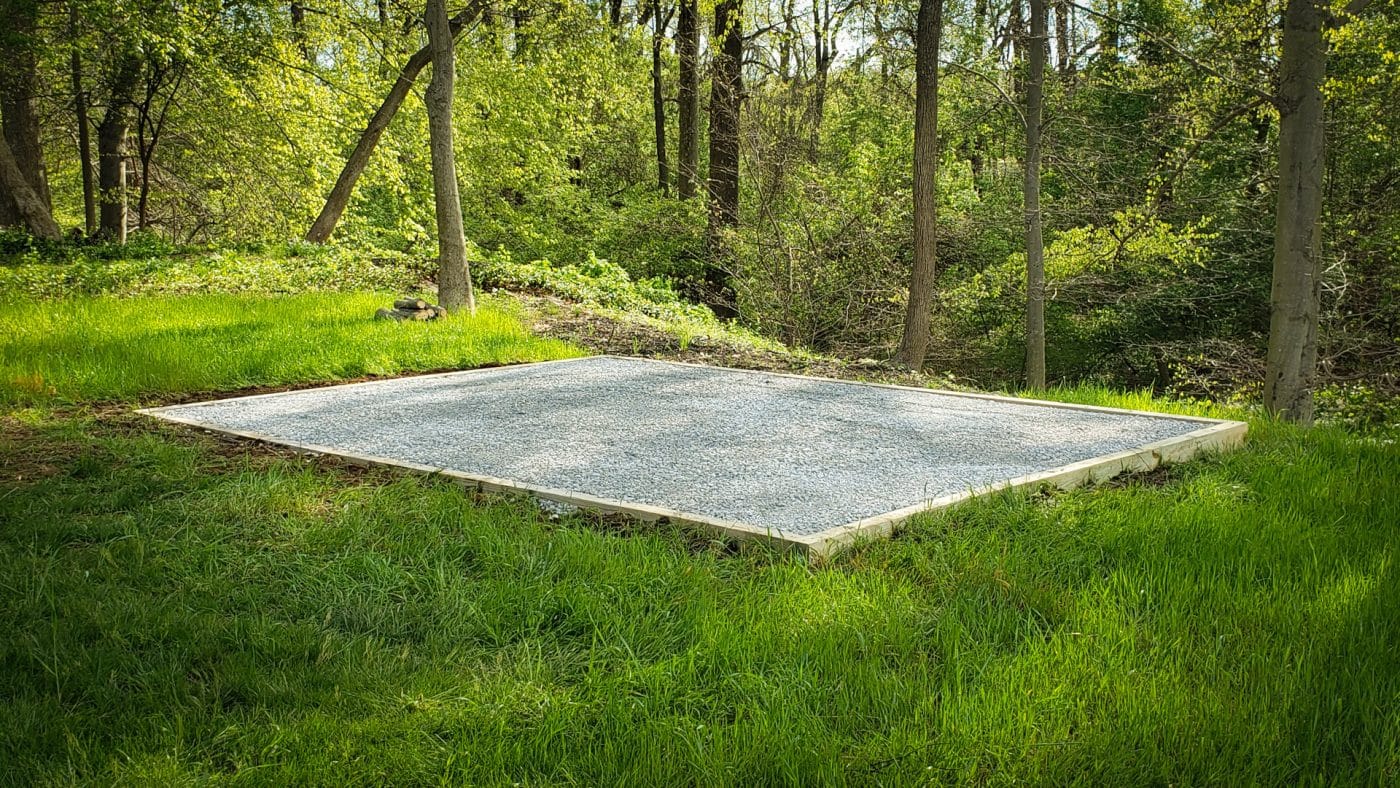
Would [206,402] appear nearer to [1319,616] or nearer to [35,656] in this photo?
[35,656]

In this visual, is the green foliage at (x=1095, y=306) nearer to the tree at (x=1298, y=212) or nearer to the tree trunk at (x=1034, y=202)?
the tree trunk at (x=1034, y=202)

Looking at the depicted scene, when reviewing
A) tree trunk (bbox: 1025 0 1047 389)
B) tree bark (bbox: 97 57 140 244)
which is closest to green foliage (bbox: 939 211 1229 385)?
tree trunk (bbox: 1025 0 1047 389)

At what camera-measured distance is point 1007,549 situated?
3.16 meters

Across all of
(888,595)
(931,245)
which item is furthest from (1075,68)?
(888,595)

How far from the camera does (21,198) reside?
493 inches

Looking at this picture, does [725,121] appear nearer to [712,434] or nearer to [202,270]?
[202,270]

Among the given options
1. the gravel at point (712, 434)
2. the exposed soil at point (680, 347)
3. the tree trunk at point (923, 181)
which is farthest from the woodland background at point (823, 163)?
the gravel at point (712, 434)

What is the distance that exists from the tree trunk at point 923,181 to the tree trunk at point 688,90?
569 centimetres

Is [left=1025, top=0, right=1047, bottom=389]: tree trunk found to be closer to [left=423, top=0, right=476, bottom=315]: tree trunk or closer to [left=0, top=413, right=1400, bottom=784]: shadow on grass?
[left=423, top=0, right=476, bottom=315]: tree trunk

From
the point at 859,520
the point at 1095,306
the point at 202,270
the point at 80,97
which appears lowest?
the point at 859,520

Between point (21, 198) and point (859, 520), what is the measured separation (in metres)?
14.0

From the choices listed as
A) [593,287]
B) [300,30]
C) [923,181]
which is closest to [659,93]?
[300,30]

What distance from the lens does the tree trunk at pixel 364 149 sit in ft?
46.2

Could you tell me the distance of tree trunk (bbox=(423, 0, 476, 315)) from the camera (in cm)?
926
